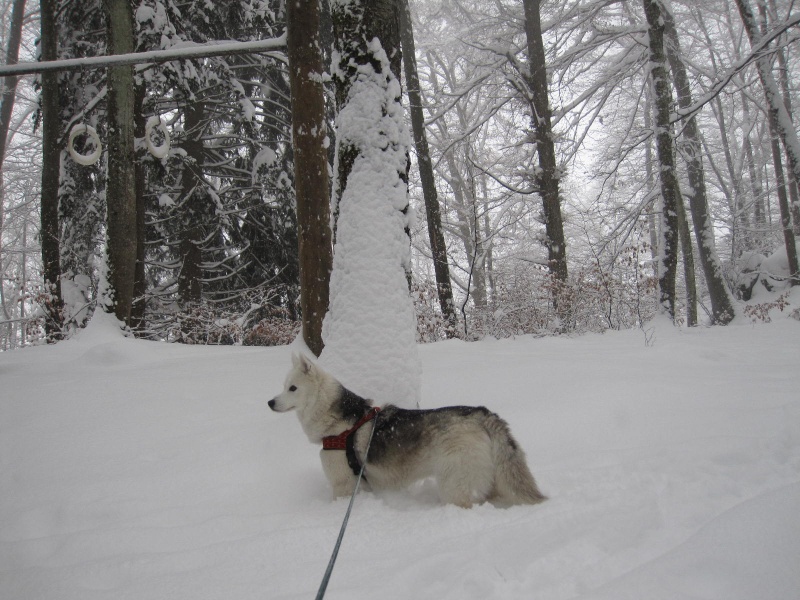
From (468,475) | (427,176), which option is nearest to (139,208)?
(427,176)

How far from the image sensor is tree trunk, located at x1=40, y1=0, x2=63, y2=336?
1026cm

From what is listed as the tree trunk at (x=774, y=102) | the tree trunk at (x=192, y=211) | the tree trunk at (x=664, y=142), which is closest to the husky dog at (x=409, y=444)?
the tree trunk at (x=664, y=142)

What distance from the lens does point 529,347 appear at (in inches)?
276

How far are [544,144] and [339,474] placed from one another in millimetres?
9589

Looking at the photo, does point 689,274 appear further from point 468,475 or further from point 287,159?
point 468,475

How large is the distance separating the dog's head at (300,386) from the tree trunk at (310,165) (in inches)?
73.3

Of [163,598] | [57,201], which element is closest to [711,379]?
[163,598]

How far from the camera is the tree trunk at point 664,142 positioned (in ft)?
31.1

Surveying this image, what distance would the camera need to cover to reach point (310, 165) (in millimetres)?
5648

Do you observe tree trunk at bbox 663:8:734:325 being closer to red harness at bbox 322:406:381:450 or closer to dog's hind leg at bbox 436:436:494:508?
dog's hind leg at bbox 436:436:494:508

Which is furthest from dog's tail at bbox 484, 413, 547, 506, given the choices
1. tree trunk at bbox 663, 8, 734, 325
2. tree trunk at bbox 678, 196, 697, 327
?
tree trunk at bbox 678, 196, 697, 327

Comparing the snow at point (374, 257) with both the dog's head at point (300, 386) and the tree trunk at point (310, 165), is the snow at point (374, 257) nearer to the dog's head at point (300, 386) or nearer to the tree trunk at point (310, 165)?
the dog's head at point (300, 386)

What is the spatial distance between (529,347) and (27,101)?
2346 centimetres

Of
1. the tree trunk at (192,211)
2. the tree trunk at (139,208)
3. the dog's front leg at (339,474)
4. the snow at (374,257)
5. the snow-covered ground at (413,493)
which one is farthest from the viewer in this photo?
the tree trunk at (192,211)
